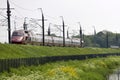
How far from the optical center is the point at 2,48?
6128cm

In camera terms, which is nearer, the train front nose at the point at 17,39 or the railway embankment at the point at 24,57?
the railway embankment at the point at 24,57

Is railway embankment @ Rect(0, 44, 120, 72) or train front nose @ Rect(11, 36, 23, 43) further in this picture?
train front nose @ Rect(11, 36, 23, 43)

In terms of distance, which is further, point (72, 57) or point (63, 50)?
point (63, 50)

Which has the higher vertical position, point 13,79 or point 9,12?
point 9,12

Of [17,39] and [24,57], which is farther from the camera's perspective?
[17,39]

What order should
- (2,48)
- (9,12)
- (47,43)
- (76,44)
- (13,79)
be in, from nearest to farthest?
1. (13,79)
2. (2,48)
3. (9,12)
4. (47,43)
5. (76,44)

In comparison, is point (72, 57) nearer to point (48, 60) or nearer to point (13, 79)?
point (48, 60)

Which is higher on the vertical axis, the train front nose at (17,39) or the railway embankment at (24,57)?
the train front nose at (17,39)

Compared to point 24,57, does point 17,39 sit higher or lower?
higher

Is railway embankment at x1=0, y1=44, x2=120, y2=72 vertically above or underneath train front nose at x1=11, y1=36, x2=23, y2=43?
underneath

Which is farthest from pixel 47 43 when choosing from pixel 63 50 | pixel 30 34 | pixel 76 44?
pixel 76 44

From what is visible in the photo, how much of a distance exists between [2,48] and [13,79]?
25.9m

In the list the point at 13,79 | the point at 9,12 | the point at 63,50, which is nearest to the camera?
the point at 13,79

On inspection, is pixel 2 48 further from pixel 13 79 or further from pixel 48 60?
pixel 13 79
